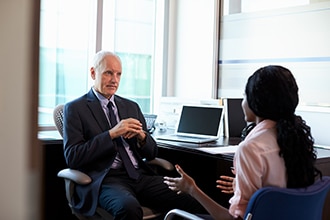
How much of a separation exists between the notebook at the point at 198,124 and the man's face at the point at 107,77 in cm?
59

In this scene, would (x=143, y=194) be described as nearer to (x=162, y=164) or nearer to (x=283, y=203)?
(x=162, y=164)

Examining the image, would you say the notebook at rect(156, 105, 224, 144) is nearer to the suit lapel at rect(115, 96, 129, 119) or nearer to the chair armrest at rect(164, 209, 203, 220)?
the suit lapel at rect(115, 96, 129, 119)

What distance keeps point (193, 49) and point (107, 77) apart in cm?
154

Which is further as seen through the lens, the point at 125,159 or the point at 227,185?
the point at 125,159

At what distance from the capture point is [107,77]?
2.52 metres

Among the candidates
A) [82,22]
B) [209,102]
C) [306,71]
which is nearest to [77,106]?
[209,102]

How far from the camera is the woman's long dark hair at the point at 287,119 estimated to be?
1.46m

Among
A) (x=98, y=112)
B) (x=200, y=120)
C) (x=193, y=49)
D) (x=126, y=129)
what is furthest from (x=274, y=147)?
(x=193, y=49)

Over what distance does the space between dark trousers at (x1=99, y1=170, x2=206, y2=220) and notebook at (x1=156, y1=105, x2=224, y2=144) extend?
1.72 feet

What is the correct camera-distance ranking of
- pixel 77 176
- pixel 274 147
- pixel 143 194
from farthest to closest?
pixel 143 194 < pixel 77 176 < pixel 274 147

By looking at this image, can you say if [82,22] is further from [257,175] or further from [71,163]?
[257,175]

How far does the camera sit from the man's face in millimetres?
2516

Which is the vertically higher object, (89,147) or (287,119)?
(287,119)

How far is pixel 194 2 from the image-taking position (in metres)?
3.87
